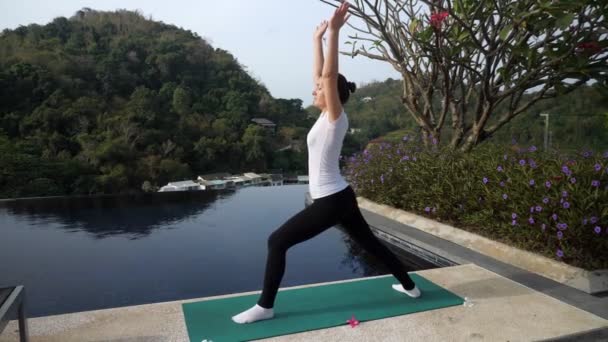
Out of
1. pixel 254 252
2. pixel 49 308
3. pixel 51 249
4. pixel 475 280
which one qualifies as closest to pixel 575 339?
pixel 475 280

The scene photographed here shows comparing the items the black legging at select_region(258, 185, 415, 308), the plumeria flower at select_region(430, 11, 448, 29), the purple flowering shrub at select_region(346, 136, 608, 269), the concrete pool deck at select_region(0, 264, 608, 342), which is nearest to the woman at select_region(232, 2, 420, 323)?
the black legging at select_region(258, 185, 415, 308)

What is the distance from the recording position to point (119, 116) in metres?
21.4

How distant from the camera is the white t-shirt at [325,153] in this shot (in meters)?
2.04

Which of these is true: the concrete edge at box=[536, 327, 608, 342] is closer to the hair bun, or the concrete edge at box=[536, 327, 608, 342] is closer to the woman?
the woman

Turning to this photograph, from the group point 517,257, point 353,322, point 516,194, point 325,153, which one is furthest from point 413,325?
point 516,194

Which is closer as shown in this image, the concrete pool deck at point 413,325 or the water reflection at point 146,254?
the concrete pool deck at point 413,325

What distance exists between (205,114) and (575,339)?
77.5 ft

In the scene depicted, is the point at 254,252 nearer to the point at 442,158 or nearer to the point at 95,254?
the point at 95,254

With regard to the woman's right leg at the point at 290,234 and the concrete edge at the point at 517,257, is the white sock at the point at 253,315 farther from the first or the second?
the concrete edge at the point at 517,257

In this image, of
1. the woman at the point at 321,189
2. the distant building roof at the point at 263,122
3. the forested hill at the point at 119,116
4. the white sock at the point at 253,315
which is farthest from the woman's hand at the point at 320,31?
the distant building roof at the point at 263,122

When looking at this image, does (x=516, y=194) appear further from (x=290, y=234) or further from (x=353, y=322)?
(x=290, y=234)

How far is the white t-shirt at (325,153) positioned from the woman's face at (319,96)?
5cm

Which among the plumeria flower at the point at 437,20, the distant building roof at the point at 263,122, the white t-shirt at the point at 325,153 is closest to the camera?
the white t-shirt at the point at 325,153

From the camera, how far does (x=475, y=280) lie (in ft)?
8.96
